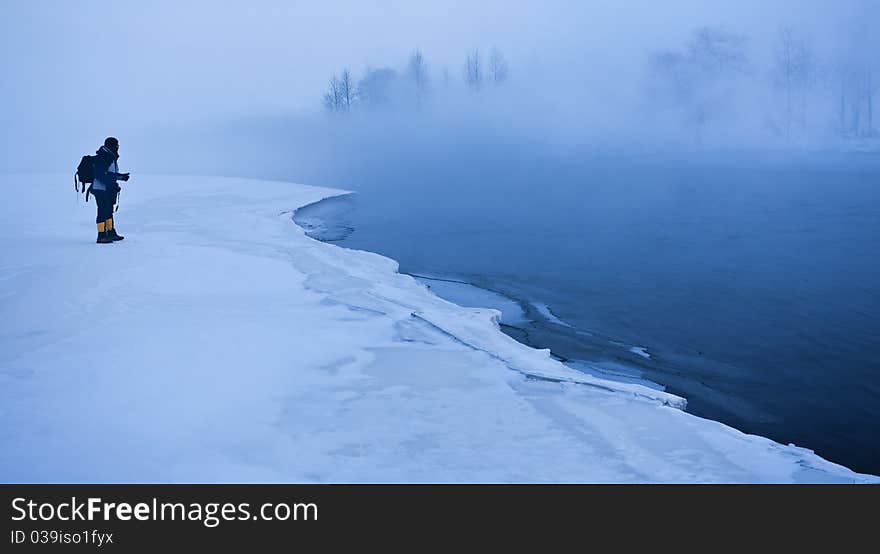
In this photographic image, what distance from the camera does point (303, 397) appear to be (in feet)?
16.4

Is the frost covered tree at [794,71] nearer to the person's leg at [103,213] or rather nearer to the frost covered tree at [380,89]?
the frost covered tree at [380,89]

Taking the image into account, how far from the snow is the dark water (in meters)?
1.53

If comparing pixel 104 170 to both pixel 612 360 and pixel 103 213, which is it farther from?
pixel 612 360

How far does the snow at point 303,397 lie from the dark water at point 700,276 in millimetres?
1528

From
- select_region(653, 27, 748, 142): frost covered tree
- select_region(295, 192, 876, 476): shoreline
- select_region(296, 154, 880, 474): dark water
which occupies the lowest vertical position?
select_region(296, 154, 880, 474): dark water

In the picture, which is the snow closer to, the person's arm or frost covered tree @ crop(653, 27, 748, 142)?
the person's arm

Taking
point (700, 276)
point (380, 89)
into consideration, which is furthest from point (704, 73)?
point (700, 276)

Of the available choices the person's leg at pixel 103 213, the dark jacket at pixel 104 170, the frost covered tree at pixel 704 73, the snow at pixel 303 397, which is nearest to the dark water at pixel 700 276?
the snow at pixel 303 397

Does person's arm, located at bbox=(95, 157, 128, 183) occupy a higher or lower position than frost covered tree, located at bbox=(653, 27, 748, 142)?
lower

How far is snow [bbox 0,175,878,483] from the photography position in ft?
13.0

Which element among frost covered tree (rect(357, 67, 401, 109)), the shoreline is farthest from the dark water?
frost covered tree (rect(357, 67, 401, 109))

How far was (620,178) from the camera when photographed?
122ft
